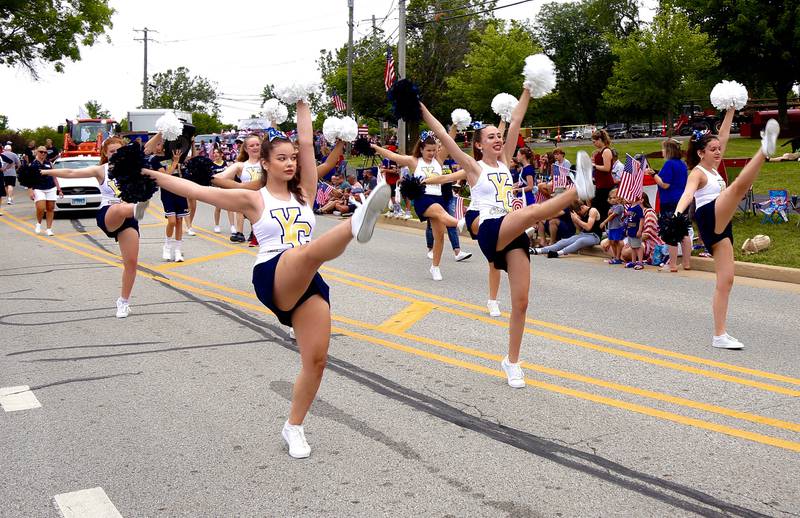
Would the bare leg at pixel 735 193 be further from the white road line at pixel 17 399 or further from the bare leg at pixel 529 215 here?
the white road line at pixel 17 399

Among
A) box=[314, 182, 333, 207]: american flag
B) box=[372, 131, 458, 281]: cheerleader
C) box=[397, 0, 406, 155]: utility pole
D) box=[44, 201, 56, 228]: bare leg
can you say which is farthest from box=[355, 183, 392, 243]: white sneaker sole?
box=[397, 0, 406, 155]: utility pole

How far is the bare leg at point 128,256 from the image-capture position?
9047 mm

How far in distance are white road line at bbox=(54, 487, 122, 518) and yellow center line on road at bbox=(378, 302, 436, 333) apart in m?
4.18

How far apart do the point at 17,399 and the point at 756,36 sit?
4826 cm

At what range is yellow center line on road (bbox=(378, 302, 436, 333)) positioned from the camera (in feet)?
27.4

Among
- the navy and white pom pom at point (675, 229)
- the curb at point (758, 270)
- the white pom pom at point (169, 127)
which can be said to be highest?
the white pom pom at point (169, 127)

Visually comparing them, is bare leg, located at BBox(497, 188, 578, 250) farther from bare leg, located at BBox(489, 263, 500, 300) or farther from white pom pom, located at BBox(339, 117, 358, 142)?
bare leg, located at BBox(489, 263, 500, 300)

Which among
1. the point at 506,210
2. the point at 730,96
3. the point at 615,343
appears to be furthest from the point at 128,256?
the point at 730,96

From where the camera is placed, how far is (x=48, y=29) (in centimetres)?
3962

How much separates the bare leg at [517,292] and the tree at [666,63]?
4341cm

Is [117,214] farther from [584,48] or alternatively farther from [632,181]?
[584,48]

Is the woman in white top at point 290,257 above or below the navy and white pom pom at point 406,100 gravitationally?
below

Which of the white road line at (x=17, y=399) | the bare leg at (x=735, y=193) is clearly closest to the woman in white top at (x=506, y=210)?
the bare leg at (x=735, y=193)

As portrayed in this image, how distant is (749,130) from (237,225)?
114ft
